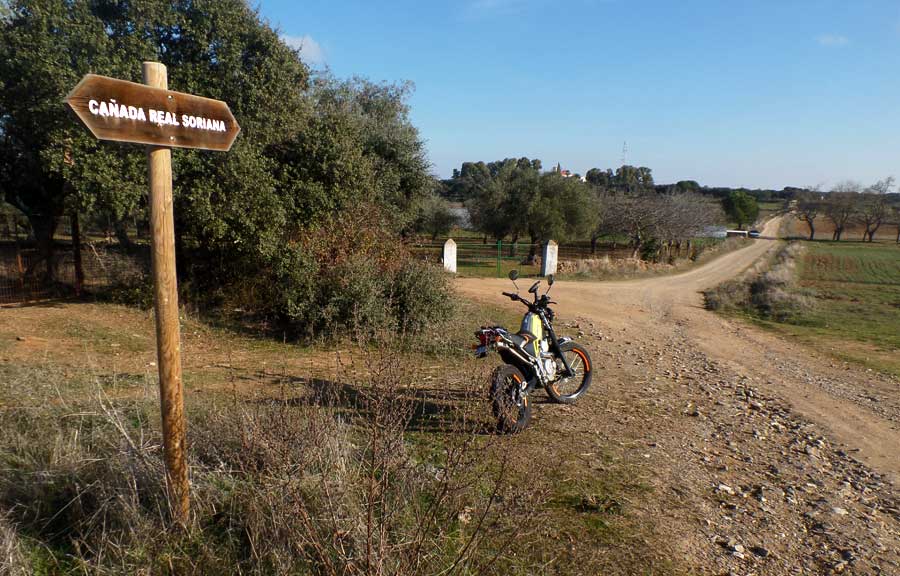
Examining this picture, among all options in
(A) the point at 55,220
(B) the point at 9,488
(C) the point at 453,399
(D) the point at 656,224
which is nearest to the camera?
(B) the point at 9,488

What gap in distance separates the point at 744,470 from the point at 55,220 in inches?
538

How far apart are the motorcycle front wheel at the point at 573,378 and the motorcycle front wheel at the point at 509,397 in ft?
3.07

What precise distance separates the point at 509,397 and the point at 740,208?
3856 inches

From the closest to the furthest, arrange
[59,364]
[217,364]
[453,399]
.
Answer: [453,399] < [59,364] < [217,364]

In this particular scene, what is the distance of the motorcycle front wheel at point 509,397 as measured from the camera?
478 cm

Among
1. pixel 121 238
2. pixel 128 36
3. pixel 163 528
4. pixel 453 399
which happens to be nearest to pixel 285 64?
pixel 128 36

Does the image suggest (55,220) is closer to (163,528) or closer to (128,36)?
(128,36)

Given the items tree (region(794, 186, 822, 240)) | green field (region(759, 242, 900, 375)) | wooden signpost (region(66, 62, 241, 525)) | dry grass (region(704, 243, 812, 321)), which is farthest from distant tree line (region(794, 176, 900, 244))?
wooden signpost (region(66, 62, 241, 525))

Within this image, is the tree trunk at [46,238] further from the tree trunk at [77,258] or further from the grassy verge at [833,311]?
the grassy verge at [833,311]

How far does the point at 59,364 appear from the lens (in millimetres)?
6820

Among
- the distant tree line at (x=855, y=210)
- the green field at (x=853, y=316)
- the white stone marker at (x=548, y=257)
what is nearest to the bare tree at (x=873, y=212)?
the distant tree line at (x=855, y=210)

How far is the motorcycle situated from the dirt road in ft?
1.18

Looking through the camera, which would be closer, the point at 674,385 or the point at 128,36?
the point at 674,385

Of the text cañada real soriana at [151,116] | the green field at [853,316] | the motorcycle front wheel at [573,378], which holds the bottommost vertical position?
the green field at [853,316]
